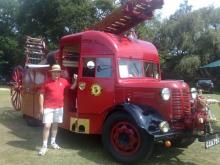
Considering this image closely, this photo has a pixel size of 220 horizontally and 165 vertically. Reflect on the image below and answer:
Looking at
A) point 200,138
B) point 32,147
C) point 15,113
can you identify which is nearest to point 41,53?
point 15,113

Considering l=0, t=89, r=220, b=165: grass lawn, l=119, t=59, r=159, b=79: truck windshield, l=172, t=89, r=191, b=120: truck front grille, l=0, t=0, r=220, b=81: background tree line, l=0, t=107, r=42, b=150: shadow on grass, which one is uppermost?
l=0, t=0, r=220, b=81: background tree line

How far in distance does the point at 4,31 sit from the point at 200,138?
50.8 m

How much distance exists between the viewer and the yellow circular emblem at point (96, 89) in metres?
9.33

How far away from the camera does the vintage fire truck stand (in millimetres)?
8383

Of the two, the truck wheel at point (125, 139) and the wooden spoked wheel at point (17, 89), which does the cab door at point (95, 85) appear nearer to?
the truck wheel at point (125, 139)

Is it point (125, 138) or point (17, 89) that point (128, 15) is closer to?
point (125, 138)

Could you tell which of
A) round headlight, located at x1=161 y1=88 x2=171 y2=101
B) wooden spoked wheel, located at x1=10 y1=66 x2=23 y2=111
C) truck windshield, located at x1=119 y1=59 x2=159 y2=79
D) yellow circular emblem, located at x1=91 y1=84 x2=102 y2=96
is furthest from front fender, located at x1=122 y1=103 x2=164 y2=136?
wooden spoked wheel, located at x1=10 y1=66 x2=23 y2=111

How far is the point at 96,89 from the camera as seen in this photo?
9.38 meters

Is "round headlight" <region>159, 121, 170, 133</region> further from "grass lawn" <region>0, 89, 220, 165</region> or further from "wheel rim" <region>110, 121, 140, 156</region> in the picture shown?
"grass lawn" <region>0, 89, 220, 165</region>

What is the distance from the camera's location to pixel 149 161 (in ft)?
28.8

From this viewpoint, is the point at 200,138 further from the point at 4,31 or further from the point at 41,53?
the point at 4,31

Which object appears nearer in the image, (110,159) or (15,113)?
(110,159)

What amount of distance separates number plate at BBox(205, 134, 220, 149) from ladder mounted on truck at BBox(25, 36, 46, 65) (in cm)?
784

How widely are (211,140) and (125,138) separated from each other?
1.70 meters
